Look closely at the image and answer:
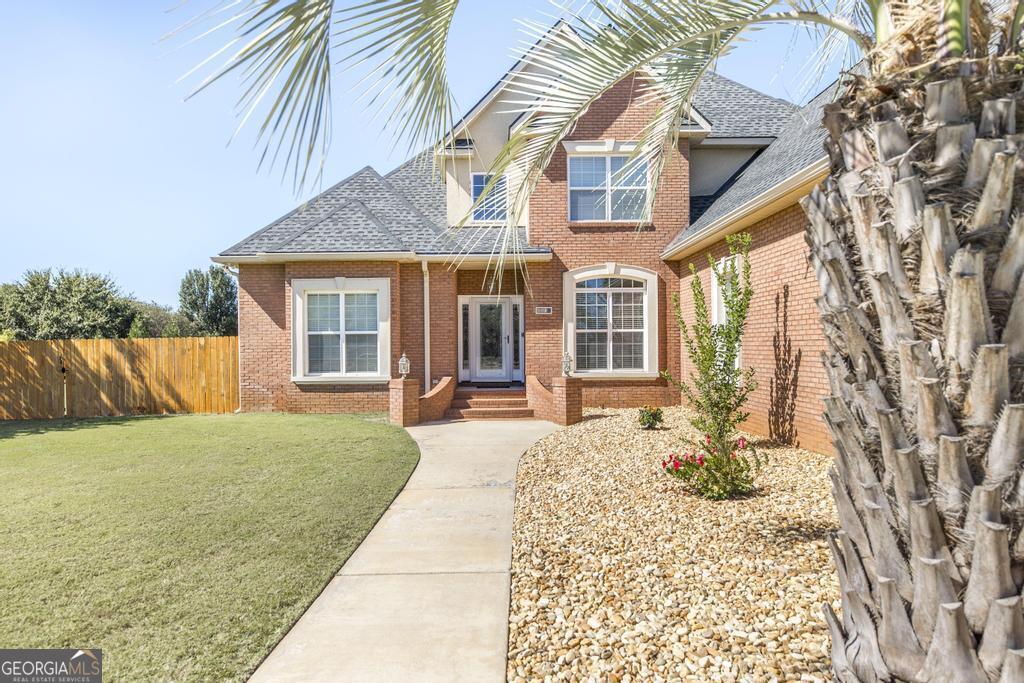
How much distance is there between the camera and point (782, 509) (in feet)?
17.1

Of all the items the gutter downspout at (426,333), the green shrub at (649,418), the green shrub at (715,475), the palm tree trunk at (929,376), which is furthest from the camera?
the gutter downspout at (426,333)

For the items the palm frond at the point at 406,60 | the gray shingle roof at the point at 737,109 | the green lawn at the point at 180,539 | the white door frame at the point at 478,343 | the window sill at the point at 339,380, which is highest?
the gray shingle roof at the point at 737,109

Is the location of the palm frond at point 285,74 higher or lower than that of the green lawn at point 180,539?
higher

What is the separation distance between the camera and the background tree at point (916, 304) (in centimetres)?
160

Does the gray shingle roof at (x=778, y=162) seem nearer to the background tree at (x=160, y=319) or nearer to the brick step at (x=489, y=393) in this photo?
the brick step at (x=489, y=393)

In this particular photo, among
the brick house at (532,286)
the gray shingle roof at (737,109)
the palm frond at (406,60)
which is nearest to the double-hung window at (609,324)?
the brick house at (532,286)

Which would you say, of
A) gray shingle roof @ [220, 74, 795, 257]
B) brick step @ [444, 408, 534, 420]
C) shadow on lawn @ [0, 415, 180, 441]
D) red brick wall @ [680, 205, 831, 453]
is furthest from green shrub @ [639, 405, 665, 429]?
shadow on lawn @ [0, 415, 180, 441]

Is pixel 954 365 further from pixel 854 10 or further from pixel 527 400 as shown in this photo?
pixel 527 400

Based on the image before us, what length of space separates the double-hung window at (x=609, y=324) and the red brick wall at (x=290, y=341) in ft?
10.5

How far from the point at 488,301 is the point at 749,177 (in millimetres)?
6989

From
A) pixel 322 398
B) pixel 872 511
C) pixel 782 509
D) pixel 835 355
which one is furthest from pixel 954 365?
pixel 322 398

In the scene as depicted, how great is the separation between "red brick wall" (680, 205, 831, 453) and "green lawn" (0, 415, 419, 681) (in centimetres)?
575

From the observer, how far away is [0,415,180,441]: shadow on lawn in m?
11.5
